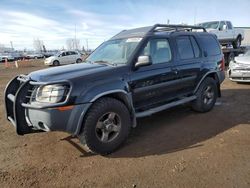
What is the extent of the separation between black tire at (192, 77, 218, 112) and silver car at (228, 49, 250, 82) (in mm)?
3857

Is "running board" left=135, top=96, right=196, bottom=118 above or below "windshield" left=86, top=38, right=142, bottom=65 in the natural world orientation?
below

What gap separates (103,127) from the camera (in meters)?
4.05

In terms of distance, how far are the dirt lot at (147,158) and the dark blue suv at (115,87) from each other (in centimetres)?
44

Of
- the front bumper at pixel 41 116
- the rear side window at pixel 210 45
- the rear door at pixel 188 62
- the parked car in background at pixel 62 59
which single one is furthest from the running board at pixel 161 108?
the parked car in background at pixel 62 59

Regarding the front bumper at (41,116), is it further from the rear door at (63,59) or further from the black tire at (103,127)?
the rear door at (63,59)

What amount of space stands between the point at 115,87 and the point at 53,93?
0.98 m

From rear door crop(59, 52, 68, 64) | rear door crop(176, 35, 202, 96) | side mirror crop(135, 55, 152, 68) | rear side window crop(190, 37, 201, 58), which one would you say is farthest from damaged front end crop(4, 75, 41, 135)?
rear door crop(59, 52, 68, 64)

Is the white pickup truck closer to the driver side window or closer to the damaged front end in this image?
the driver side window

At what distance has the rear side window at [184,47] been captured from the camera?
17.8 feet

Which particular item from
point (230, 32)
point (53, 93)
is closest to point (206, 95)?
point (53, 93)

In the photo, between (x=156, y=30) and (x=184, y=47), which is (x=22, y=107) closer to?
(x=156, y=30)

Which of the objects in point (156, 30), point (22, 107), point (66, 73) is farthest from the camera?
point (156, 30)

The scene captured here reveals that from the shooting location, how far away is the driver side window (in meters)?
4.77

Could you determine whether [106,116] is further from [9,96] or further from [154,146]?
[9,96]
